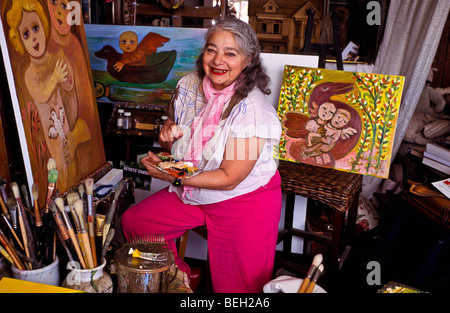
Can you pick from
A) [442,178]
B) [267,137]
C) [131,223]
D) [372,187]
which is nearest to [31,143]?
[131,223]

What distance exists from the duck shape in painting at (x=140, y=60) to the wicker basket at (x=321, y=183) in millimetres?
956

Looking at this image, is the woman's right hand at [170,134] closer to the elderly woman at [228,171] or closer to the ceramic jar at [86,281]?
the elderly woman at [228,171]

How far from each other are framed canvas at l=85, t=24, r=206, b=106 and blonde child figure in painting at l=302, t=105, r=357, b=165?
0.87 meters

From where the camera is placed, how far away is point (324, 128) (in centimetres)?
211

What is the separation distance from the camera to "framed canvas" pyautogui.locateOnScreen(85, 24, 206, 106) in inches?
95.3

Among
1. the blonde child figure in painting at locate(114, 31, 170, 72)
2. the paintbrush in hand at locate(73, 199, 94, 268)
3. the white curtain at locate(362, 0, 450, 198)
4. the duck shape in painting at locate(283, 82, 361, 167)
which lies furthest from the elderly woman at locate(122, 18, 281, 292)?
the white curtain at locate(362, 0, 450, 198)

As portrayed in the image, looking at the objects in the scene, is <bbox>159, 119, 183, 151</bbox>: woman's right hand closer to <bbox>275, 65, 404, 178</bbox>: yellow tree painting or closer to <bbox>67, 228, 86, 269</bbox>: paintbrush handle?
<bbox>275, 65, 404, 178</bbox>: yellow tree painting

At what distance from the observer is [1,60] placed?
1172 mm

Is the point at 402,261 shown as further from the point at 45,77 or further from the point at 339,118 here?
the point at 45,77

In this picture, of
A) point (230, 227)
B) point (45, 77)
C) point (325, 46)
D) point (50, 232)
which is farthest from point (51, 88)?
point (325, 46)

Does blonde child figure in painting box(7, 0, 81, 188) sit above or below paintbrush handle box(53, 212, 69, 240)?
above

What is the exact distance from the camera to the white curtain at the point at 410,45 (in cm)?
268

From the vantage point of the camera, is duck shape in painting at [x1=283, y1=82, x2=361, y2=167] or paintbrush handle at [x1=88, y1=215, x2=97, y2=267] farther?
duck shape in painting at [x1=283, y1=82, x2=361, y2=167]

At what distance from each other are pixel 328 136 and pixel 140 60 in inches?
48.5
